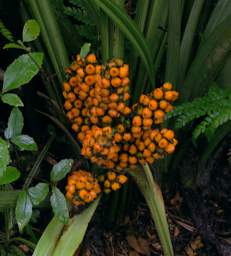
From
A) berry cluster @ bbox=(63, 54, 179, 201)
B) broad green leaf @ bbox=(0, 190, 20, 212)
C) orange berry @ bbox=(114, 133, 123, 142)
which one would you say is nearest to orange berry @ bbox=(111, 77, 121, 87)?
berry cluster @ bbox=(63, 54, 179, 201)

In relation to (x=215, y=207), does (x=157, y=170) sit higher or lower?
higher

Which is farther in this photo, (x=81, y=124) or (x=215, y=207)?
(x=215, y=207)

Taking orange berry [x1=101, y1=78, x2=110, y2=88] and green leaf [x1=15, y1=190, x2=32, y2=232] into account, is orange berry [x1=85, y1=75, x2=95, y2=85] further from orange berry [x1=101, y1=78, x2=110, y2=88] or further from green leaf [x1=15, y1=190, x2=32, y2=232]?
green leaf [x1=15, y1=190, x2=32, y2=232]

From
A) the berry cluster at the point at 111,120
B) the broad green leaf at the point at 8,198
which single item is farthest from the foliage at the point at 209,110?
the broad green leaf at the point at 8,198

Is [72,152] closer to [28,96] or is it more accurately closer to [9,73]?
[28,96]

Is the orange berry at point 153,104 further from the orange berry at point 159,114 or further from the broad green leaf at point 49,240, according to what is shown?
the broad green leaf at point 49,240

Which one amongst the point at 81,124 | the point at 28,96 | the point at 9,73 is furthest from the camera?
the point at 28,96

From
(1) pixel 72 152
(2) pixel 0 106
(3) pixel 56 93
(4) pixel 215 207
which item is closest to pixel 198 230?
(4) pixel 215 207
